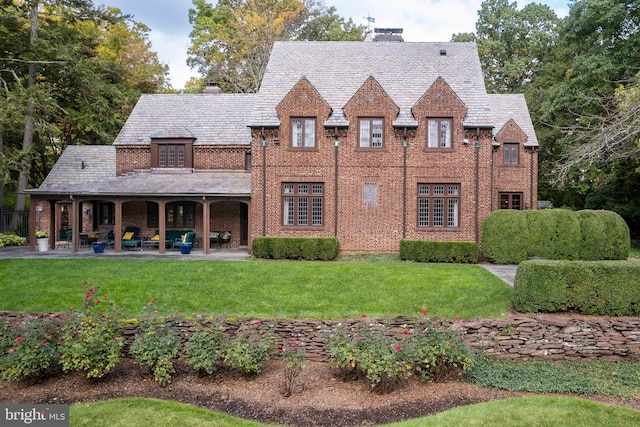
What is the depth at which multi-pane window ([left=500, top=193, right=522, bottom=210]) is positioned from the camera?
23.7 m

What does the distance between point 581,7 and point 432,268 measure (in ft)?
59.1

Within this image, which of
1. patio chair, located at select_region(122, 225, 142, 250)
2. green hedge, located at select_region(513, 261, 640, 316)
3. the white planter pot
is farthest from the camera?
patio chair, located at select_region(122, 225, 142, 250)

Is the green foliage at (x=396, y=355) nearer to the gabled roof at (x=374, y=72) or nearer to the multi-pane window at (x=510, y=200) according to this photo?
the gabled roof at (x=374, y=72)

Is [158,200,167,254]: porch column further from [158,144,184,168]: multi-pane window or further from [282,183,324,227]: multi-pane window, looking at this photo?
[282,183,324,227]: multi-pane window

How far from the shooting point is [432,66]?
18906 millimetres

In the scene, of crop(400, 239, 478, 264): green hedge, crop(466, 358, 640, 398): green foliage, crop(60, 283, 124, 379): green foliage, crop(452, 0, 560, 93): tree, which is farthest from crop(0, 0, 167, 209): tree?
crop(452, 0, 560, 93): tree

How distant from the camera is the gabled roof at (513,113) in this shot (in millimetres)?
23691

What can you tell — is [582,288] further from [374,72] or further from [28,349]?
[374,72]

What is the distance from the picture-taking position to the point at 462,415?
19.7 ft

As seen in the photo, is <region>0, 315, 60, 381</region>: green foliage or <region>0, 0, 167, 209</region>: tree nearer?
<region>0, 315, 60, 381</region>: green foliage

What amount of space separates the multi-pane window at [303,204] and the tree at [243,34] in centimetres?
1937

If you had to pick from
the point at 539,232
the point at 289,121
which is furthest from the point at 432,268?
the point at 289,121

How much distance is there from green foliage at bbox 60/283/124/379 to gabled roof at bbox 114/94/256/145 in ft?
47.1

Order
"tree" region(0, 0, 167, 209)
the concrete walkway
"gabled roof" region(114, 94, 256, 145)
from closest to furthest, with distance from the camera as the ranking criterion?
the concrete walkway → "tree" region(0, 0, 167, 209) → "gabled roof" region(114, 94, 256, 145)
